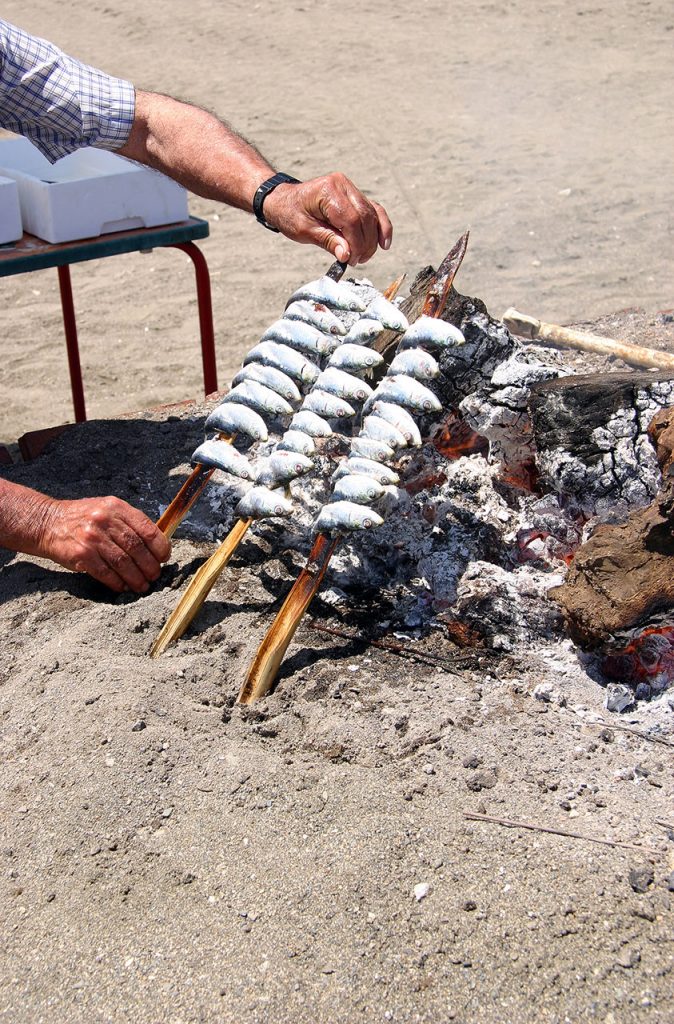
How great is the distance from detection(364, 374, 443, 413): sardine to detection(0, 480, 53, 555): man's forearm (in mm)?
963

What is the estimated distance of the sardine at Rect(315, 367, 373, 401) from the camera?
2.94 metres

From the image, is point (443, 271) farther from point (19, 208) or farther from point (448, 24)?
point (448, 24)

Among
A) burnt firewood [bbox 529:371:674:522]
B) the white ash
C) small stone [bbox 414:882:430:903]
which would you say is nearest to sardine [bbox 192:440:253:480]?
the white ash

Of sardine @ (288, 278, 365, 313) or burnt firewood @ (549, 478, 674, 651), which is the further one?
sardine @ (288, 278, 365, 313)

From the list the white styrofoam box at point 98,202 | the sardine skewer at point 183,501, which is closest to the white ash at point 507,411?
the sardine skewer at point 183,501

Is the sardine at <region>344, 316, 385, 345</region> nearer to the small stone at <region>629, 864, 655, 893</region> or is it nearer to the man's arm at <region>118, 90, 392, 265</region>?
the man's arm at <region>118, 90, 392, 265</region>

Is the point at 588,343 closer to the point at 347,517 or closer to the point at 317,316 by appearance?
the point at 317,316

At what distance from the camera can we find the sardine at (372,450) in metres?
2.74

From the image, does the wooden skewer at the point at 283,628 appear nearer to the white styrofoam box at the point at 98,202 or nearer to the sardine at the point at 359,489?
the sardine at the point at 359,489

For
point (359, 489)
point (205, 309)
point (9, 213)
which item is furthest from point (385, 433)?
point (9, 213)

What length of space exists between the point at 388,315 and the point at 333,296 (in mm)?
245

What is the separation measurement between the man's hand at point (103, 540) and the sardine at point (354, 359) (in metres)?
0.70

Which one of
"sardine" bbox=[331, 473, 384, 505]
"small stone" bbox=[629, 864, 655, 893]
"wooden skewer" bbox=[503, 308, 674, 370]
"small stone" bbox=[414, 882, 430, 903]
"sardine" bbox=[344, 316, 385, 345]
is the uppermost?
"sardine" bbox=[344, 316, 385, 345]

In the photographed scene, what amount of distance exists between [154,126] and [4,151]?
129 cm
